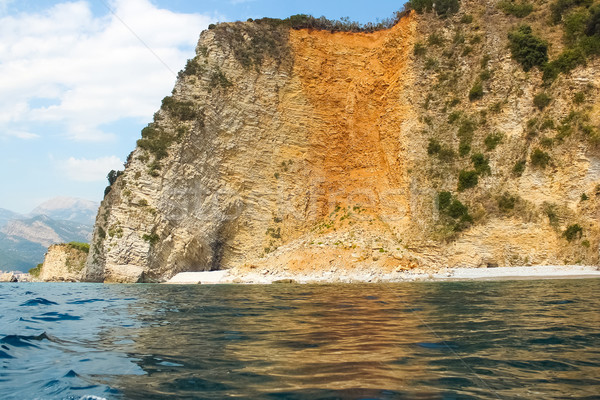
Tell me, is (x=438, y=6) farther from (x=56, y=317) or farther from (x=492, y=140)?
(x=56, y=317)

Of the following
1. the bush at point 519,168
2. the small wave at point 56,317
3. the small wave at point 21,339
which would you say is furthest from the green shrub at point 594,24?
the small wave at point 21,339

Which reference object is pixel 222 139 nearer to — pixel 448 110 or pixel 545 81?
pixel 448 110

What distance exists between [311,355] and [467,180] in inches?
1152

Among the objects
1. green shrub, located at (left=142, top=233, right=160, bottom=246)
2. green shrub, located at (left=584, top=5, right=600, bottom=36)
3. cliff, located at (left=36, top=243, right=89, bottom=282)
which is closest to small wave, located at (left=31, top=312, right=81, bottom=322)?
green shrub, located at (left=142, top=233, right=160, bottom=246)

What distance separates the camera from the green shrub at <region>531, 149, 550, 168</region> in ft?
98.3

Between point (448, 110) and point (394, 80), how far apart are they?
6293mm

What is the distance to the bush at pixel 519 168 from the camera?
101 feet

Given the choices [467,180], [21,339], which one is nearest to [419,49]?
[467,180]

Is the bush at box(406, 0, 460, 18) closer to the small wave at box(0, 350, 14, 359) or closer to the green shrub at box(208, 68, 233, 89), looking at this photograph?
the green shrub at box(208, 68, 233, 89)

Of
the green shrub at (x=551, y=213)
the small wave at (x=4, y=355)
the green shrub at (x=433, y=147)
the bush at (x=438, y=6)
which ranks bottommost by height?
the small wave at (x=4, y=355)

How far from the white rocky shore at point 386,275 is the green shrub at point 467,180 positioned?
6787 millimetres

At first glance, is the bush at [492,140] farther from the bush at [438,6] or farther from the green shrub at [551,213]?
the bush at [438,6]

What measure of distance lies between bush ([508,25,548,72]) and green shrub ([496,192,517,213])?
397 inches

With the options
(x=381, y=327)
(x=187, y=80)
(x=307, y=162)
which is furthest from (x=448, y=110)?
(x=381, y=327)
